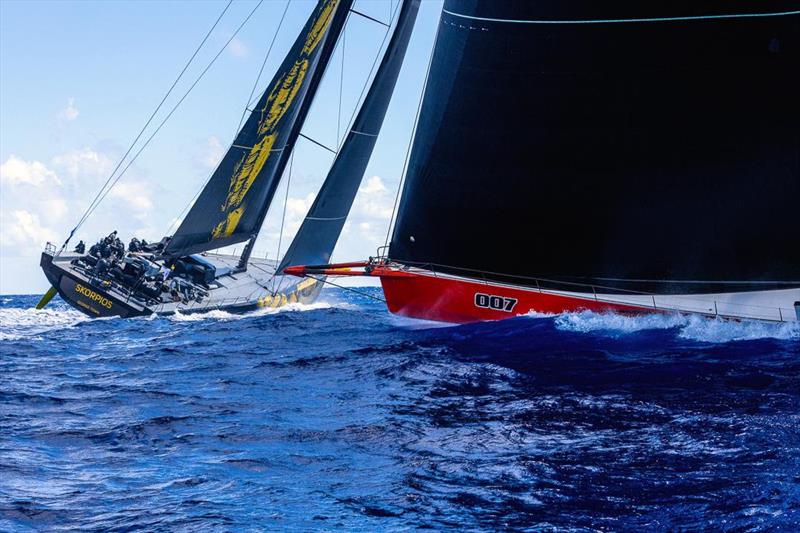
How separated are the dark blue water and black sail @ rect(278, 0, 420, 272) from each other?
8.67 meters

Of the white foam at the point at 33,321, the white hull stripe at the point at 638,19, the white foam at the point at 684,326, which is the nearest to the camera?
the white hull stripe at the point at 638,19

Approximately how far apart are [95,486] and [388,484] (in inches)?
114

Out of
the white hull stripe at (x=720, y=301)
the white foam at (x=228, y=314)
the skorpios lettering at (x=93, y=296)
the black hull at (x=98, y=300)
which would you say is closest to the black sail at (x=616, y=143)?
the white hull stripe at (x=720, y=301)

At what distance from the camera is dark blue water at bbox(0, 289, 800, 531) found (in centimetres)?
696

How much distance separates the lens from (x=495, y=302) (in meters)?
18.1


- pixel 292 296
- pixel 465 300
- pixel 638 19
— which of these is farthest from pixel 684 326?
pixel 292 296

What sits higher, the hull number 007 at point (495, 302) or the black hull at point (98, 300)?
the black hull at point (98, 300)

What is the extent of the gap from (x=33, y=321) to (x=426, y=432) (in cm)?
1870

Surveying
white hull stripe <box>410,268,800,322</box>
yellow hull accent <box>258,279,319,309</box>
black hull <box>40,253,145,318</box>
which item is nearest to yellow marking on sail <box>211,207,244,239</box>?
yellow hull accent <box>258,279,319,309</box>

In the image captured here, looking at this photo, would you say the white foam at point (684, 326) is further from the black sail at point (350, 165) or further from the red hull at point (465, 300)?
the black sail at point (350, 165)

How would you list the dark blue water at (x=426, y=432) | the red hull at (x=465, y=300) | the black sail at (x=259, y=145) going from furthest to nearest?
the black sail at (x=259, y=145) < the red hull at (x=465, y=300) < the dark blue water at (x=426, y=432)

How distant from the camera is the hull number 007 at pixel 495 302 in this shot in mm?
18000

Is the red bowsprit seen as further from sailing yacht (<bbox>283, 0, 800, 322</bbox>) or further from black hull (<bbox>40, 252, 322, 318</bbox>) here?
black hull (<bbox>40, 252, 322, 318</bbox>)

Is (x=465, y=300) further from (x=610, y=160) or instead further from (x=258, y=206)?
(x=258, y=206)
